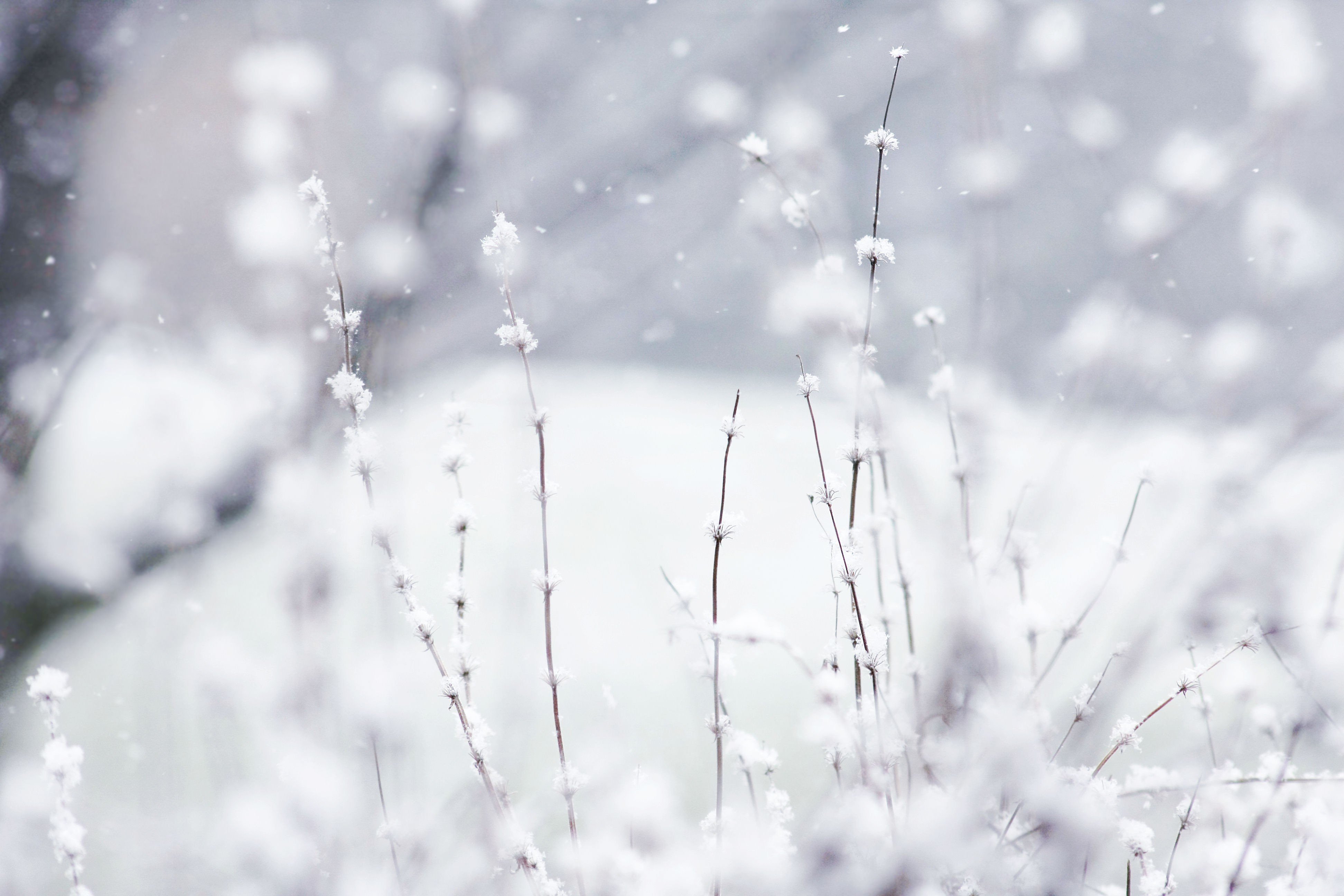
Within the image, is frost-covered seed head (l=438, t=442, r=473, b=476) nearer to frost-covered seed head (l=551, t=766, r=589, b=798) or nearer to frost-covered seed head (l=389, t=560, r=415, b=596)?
frost-covered seed head (l=389, t=560, r=415, b=596)

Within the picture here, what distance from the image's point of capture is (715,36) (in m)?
1.17

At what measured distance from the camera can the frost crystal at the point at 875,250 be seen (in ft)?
1.46

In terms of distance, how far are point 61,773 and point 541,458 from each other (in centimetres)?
38

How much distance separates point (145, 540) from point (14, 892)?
449 millimetres

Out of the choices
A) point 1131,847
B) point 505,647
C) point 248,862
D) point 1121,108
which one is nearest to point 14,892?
point 248,862

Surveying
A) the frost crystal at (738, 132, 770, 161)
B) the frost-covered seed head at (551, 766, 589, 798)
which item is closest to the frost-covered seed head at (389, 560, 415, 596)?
the frost-covered seed head at (551, 766, 589, 798)

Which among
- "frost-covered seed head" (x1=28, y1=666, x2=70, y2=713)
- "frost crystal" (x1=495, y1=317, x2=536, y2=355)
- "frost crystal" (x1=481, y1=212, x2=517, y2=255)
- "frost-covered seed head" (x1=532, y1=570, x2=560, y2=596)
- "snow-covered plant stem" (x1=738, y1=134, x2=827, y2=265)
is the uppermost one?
"snow-covered plant stem" (x1=738, y1=134, x2=827, y2=265)

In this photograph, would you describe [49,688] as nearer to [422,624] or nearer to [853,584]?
[422,624]

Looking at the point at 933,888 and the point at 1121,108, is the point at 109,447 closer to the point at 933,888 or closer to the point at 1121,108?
the point at 933,888

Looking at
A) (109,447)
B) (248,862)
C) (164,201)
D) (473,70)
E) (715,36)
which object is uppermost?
(715,36)

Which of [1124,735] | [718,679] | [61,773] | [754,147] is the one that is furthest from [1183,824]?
[61,773]

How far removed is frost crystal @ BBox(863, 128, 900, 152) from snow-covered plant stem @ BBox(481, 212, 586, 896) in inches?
9.1

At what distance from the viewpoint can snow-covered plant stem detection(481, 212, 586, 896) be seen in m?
0.42

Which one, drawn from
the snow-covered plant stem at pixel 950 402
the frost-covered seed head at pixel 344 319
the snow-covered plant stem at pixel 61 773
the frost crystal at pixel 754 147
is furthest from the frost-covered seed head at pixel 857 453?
the snow-covered plant stem at pixel 61 773
